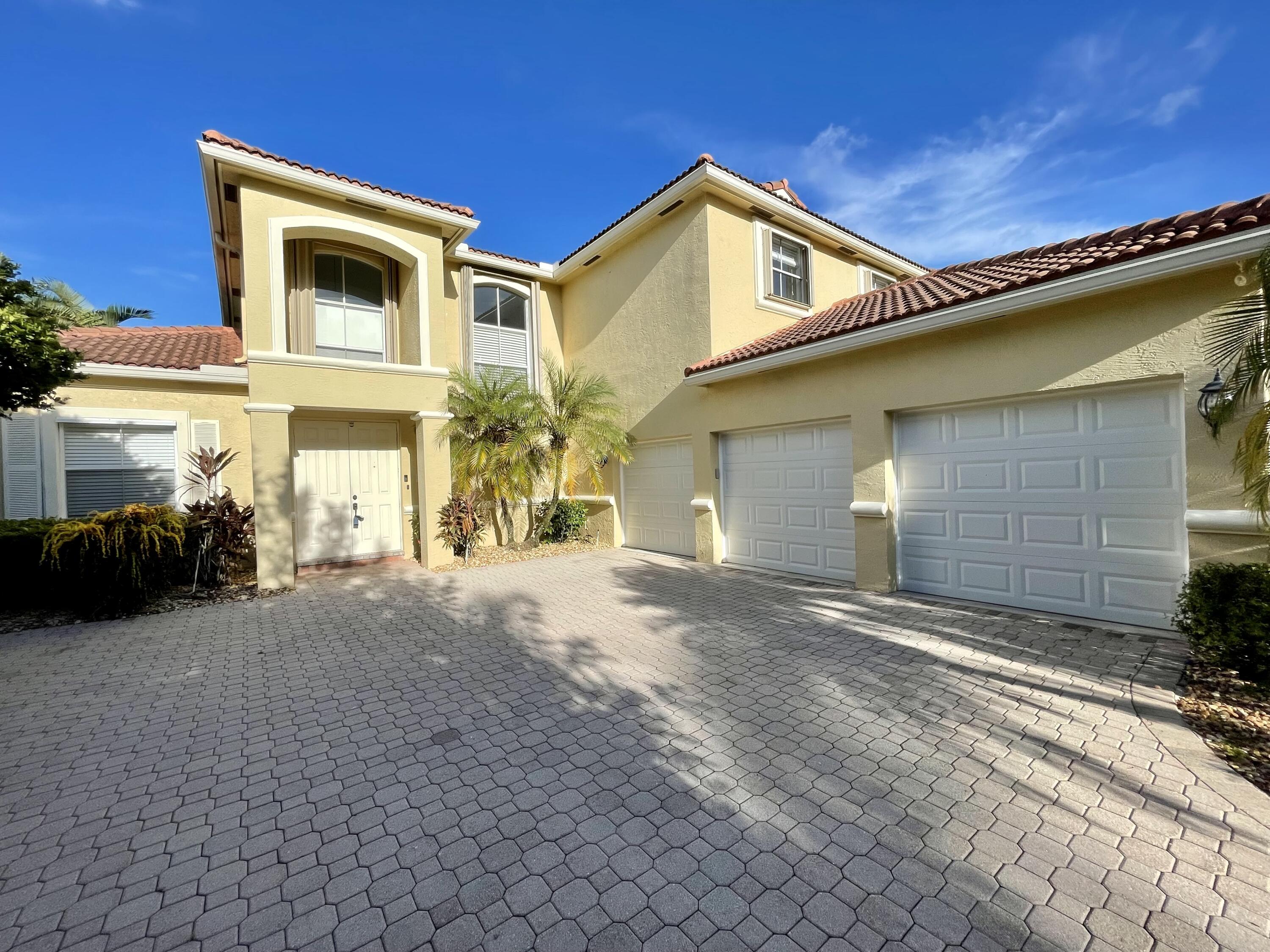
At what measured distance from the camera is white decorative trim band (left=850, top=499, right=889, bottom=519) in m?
7.30

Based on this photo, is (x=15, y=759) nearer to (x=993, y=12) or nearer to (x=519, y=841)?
(x=519, y=841)

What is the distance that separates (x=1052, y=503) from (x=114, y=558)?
12.0m

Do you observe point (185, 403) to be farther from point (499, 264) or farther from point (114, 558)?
point (499, 264)

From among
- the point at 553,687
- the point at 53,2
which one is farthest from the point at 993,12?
→ the point at 53,2

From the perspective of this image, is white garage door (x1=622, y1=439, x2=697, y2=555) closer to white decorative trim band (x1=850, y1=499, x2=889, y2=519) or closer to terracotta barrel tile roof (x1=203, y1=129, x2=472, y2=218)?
white decorative trim band (x1=850, y1=499, x2=889, y2=519)

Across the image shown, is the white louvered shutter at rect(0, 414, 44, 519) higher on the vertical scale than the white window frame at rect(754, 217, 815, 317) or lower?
lower

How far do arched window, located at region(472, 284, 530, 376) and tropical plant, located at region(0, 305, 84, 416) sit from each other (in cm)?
687

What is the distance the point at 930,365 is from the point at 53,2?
42.1 feet

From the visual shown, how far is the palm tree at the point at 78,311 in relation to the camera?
16.3 m

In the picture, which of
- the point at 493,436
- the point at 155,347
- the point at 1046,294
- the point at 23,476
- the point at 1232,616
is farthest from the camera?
the point at 155,347

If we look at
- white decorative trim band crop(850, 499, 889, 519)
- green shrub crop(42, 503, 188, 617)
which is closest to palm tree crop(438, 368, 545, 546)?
green shrub crop(42, 503, 188, 617)

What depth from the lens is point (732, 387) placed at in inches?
376

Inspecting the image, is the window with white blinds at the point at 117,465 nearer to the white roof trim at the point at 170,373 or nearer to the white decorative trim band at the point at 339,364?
the white roof trim at the point at 170,373

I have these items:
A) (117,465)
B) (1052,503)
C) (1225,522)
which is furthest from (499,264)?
(1225,522)
